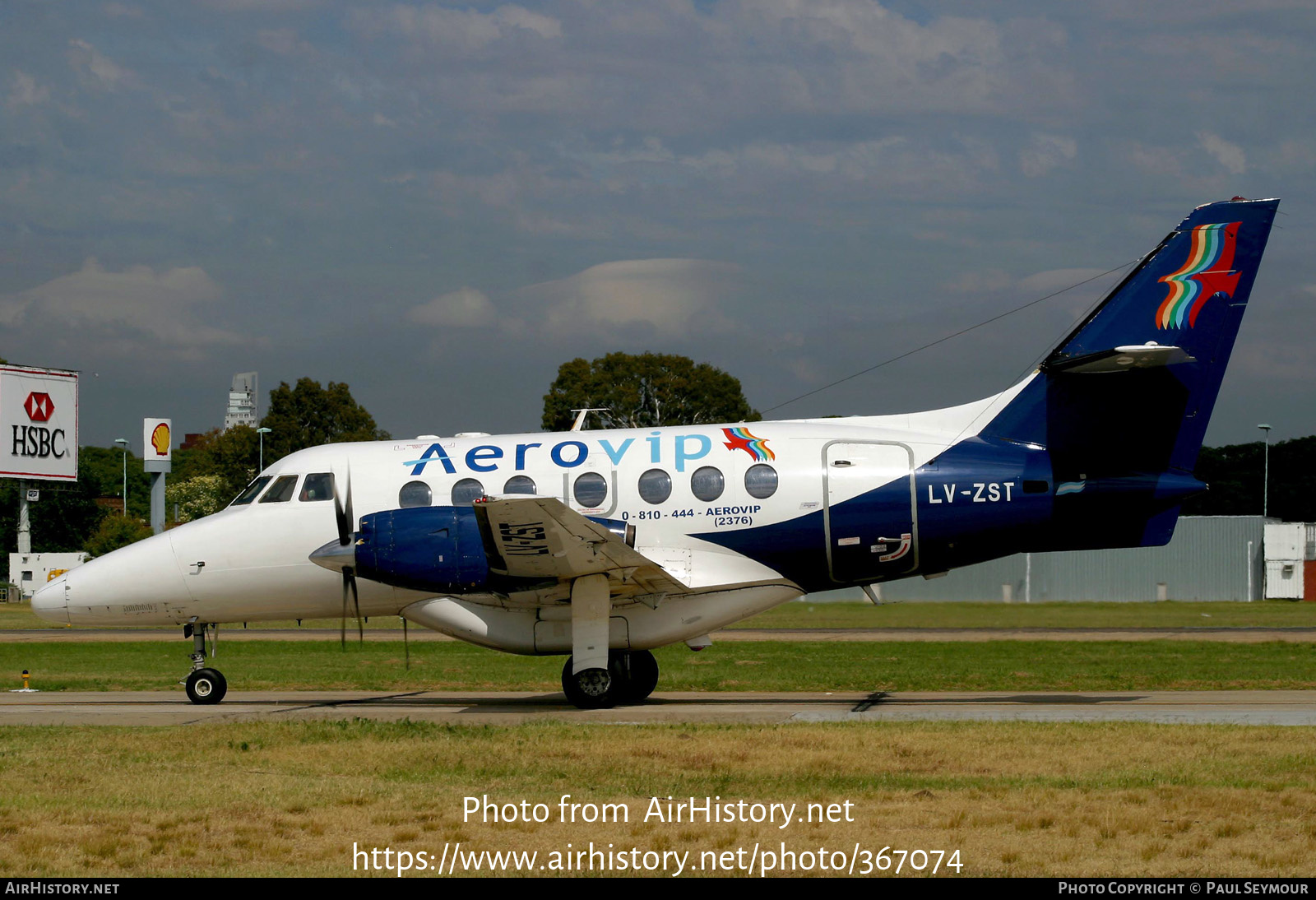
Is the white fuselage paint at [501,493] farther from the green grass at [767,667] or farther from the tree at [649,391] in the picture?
the tree at [649,391]

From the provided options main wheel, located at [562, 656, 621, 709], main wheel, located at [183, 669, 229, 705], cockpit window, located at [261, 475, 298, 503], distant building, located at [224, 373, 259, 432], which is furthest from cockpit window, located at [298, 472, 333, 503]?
distant building, located at [224, 373, 259, 432]

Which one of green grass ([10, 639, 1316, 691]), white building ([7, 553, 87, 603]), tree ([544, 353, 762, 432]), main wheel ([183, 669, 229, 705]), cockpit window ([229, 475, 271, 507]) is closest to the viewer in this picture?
cockpit window ([229, 475, 271, 507])

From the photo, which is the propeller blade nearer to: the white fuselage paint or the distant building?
the white fuselage paint

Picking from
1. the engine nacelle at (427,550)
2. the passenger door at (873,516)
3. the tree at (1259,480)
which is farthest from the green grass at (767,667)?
the tree at (1259,480)

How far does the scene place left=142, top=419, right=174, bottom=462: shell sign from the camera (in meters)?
67.2

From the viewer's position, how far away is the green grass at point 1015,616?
Result: 4006 centimetres

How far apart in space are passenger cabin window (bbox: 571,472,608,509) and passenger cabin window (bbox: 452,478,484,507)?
137 cm

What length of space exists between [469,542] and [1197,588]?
Result: 51934mm

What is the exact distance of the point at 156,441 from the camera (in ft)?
222

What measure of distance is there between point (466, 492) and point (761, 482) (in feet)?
13.8

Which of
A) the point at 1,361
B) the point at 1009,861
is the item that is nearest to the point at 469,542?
the point at 1009,861

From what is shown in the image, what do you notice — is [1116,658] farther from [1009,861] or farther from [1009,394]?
[1009,861]

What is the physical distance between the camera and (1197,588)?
58.7 m

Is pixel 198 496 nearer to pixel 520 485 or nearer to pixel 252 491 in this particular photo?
pixel 252 491
